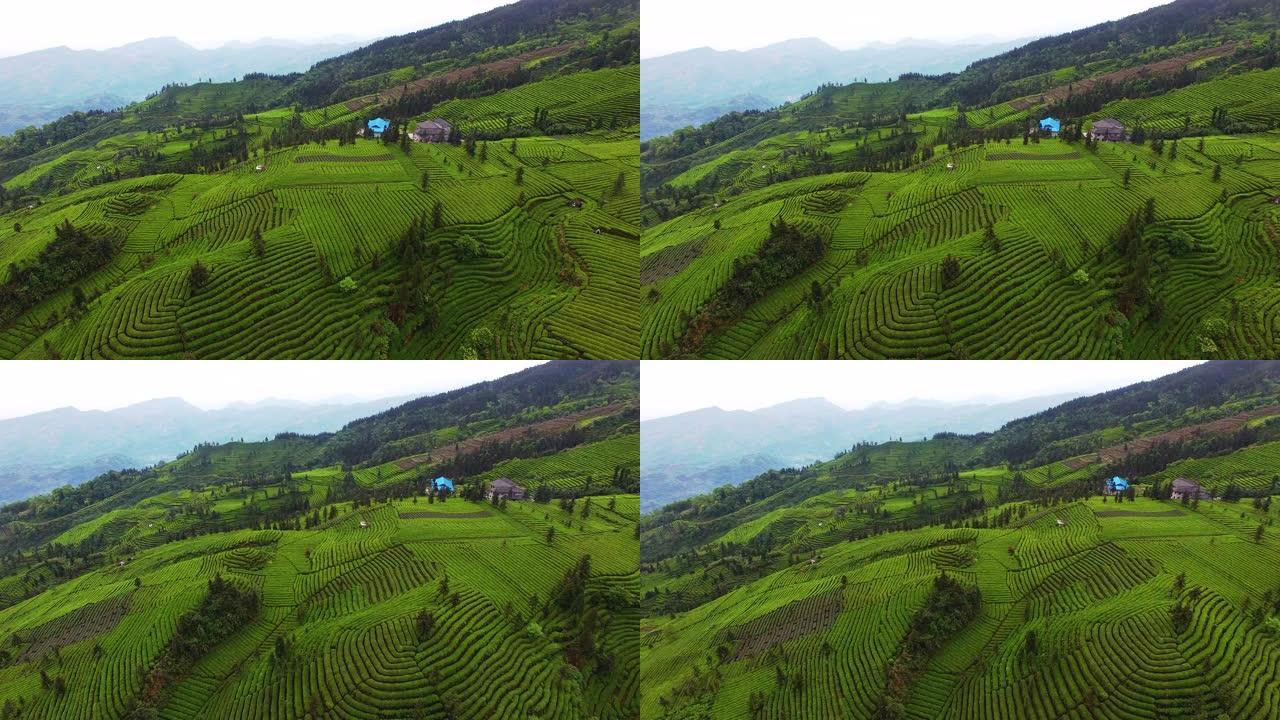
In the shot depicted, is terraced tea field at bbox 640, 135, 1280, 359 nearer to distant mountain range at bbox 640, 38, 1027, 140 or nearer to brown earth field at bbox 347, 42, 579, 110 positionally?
brown earth field at bbox 347, 42, 579, 110

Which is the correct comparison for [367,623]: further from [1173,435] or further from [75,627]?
[1173,435]

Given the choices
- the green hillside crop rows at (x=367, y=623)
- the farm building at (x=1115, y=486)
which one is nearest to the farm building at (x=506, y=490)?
the green hillside crop rows at (x=367, y=623)

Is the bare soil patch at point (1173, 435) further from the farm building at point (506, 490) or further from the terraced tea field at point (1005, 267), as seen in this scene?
the farm building at point (506, 490)

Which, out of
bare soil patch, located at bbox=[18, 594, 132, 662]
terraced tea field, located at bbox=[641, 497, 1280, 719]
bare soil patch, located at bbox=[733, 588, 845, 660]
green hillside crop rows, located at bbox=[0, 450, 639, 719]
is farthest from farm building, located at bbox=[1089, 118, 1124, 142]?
bare soil patch, located at bbox=[18, 594, 132, 662]

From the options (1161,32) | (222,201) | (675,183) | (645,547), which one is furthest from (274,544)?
(1161,32)

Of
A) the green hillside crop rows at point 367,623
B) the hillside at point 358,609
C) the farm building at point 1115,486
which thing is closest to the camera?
the green hillside crop rows at point 367,623

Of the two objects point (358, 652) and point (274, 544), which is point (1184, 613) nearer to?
point (358, 652)
